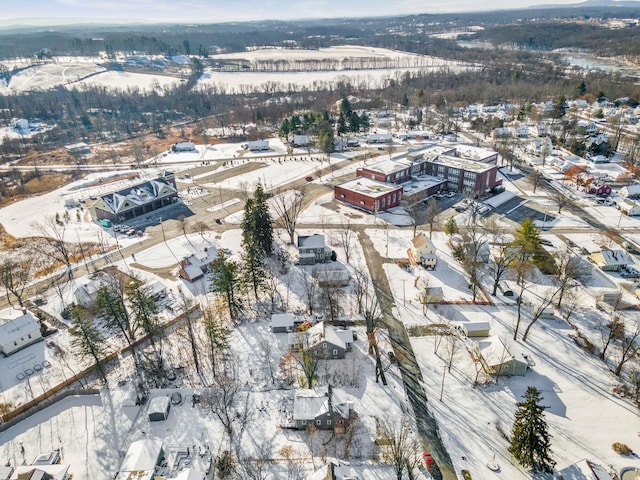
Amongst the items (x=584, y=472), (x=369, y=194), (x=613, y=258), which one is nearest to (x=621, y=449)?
(x=584, y=472)

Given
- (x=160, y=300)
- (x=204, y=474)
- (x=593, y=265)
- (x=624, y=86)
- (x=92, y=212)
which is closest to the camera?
(x=204, y=474)

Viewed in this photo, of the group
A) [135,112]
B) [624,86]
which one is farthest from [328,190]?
[624,86]

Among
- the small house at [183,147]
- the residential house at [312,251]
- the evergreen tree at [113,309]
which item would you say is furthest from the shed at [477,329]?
the small house at [183,147]

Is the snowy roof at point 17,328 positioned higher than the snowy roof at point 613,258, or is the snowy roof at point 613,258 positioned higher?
the snowy roof at point 17,328

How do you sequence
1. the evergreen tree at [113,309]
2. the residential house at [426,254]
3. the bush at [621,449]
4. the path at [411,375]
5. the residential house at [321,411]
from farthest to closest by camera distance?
1. the residential house at [426,254]
2. the evergreen tree at [113,309]
3. the residential house at [321,411]
4. the path at [411,375]
5. the bush at [621,449]

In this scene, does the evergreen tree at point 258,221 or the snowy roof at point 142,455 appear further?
the evergreen tree at point 258,221

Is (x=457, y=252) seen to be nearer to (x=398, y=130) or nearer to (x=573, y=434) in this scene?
(x=573, y=434)

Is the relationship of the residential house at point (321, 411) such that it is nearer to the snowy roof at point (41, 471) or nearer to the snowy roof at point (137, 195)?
the snowy roof at point (41, 471)
